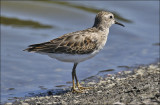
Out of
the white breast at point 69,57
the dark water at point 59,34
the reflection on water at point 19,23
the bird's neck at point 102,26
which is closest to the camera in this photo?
the white breast at point 69,57

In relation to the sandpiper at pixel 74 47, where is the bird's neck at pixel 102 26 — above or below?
above

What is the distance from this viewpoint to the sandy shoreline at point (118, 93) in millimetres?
8335

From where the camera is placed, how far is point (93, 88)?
1070cm

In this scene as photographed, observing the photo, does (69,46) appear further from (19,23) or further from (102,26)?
(19,23)

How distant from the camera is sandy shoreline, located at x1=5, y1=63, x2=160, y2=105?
Result: 834cm

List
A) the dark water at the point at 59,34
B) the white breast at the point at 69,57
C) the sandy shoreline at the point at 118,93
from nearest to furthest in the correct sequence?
the sandy shoreline at the point at 118,93 < the white breast at the point at 69,57 < the dark water at the point at 59,34

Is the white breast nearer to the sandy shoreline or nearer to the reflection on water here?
the sandy shoreline

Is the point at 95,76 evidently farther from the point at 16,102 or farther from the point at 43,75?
the point at 16,102

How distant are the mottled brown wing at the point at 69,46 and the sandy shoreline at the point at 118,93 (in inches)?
47.2

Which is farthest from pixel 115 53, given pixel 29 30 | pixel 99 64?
pixel 29 30

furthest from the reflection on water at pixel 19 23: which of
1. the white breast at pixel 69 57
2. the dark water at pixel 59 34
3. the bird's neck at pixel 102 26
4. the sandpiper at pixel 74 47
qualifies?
the white breast at pixel 69 57

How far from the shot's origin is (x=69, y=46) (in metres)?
10.2

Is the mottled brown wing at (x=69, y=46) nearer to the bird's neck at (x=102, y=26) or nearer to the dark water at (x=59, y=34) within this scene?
the bird's neck at (x=102, y=26)

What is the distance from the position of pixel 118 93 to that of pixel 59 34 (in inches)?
339
